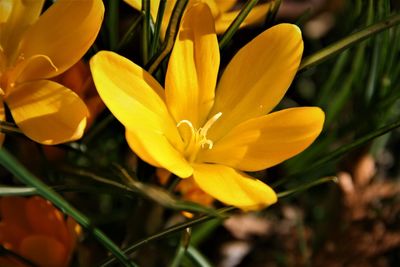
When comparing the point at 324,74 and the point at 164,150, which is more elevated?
the point at 164,150

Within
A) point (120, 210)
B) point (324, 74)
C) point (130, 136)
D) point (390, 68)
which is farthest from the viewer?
point (324, 74)

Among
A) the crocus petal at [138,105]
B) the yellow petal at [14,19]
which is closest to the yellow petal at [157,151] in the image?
the crocus petal at [138,105]

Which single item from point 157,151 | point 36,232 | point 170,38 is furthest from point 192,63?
point 36,232

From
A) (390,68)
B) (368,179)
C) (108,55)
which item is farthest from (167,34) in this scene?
(368,179)

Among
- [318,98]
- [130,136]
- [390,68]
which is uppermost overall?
[130,136]

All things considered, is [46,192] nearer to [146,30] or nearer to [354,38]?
[146,30]

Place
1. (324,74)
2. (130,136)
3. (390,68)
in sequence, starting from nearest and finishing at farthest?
(130,136) < (390,68) < (324,74)

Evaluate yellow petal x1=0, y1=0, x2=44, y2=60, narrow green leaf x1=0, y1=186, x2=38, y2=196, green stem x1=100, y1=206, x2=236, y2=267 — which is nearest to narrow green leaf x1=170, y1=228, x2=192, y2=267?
green stem x1=100, y1=206, x2=236, y2=267

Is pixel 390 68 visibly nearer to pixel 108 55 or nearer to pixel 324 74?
pixel 324 74
